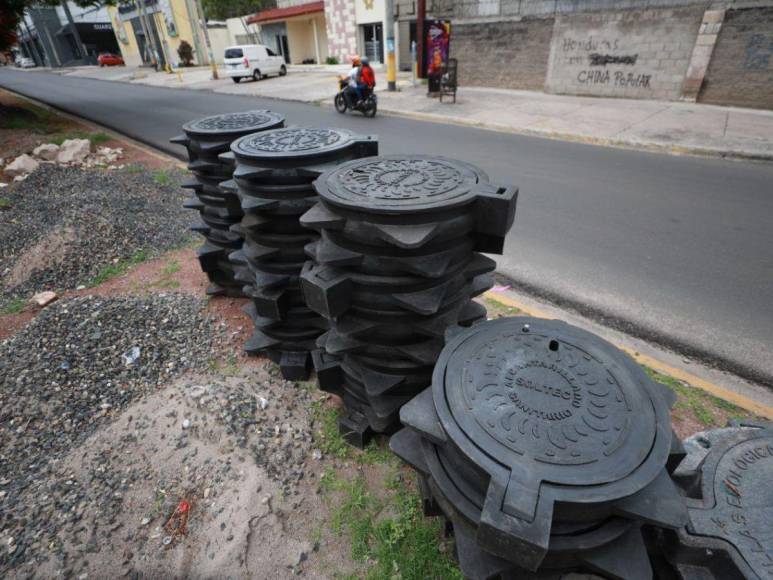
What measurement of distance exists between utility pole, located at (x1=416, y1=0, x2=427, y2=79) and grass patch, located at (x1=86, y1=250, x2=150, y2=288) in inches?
603

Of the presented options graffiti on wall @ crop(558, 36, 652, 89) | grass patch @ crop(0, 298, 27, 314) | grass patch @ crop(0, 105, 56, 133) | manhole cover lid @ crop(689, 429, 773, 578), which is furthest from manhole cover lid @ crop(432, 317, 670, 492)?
grass patch @ crop(0, 105, 56, 133)

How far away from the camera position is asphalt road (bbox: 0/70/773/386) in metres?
3.79

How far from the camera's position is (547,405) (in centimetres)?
151

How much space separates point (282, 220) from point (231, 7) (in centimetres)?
4471

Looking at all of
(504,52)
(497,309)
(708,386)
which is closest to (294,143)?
(497,309)

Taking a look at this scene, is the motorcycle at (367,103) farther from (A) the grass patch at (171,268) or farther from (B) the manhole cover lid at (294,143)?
(B) the manhole cover lid at (294,143)

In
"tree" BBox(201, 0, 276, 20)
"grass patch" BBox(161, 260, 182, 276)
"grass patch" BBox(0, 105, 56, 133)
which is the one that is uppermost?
"tree" BBox(201, 0, 276, 20)

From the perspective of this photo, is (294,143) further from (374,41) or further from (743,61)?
(374,41)

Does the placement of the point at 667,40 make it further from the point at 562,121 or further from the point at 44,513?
the point at 44,513

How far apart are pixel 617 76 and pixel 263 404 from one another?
14670mm

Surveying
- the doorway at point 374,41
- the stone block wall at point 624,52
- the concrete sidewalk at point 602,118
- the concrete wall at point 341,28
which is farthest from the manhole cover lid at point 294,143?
the concrete wall at point 341,28

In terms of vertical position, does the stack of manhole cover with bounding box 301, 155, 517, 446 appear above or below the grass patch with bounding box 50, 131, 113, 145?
above

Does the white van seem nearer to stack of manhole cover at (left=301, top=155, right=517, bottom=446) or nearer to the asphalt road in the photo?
the asphalt road

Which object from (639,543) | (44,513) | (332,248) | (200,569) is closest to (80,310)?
(44,513)
